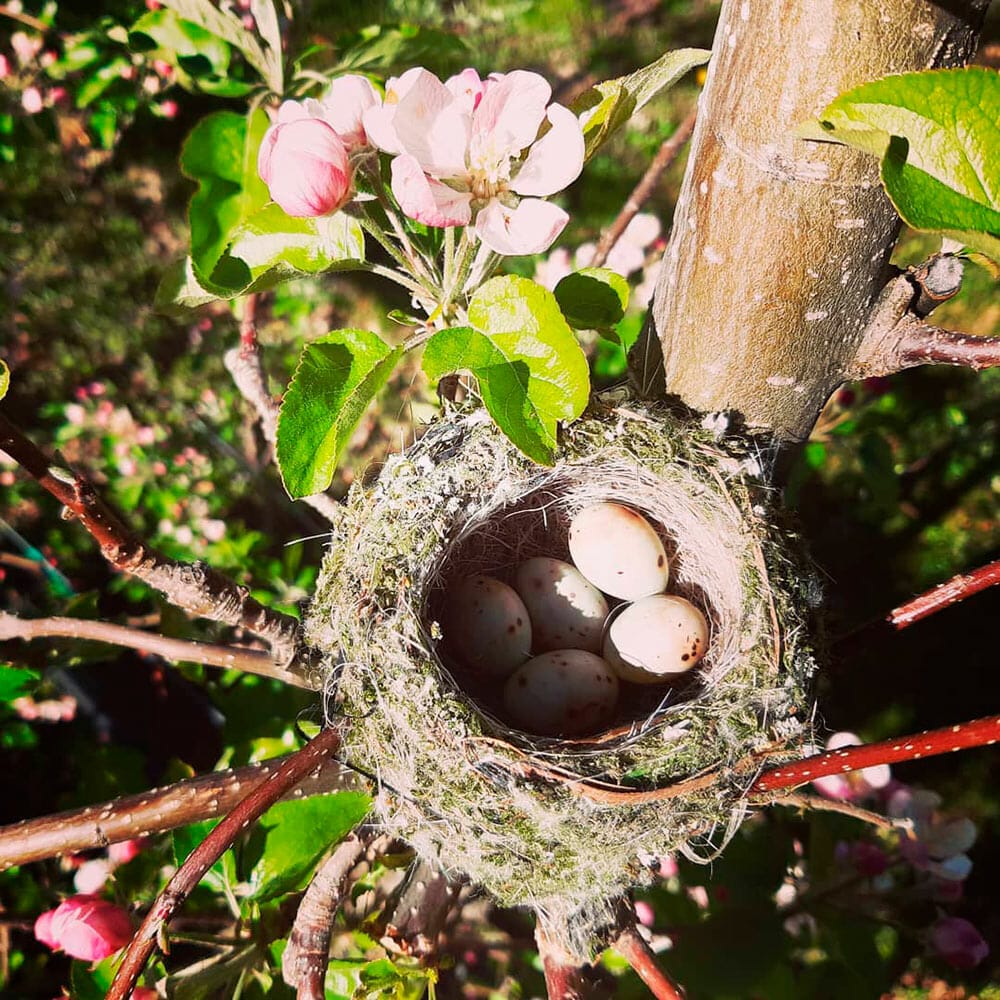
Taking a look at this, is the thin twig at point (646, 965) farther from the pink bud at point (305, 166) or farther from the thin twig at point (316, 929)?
the pink bud at point (305, 166)

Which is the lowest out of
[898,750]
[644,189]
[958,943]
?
[958,943]

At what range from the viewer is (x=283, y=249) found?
2.40 ft

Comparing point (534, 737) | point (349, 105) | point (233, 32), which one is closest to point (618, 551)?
point (534, 737)

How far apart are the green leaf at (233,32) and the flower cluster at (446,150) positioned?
556 mm

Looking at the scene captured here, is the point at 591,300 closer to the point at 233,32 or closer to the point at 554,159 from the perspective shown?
the point at 554,159

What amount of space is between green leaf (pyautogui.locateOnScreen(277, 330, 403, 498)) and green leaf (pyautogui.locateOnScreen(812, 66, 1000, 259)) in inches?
15.0

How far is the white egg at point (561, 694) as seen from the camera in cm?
106

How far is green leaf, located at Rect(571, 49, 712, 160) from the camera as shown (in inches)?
26.0

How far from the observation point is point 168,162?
104 inches

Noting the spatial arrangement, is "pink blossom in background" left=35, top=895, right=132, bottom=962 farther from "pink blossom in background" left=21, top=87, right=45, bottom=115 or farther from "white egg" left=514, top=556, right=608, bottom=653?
"pink blossom in background" left=21, top=87, right=45, bottom=115

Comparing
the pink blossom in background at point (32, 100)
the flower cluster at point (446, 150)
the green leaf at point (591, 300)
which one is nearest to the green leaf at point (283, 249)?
the flower cluster at point (446, 150)

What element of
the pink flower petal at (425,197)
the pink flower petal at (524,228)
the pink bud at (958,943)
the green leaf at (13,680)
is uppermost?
the pink flower petal at (425,197)

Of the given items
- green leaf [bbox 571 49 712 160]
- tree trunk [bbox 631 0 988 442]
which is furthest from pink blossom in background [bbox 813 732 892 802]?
green leaf [bbox 571 49 712 160]

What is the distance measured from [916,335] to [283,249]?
536mm
